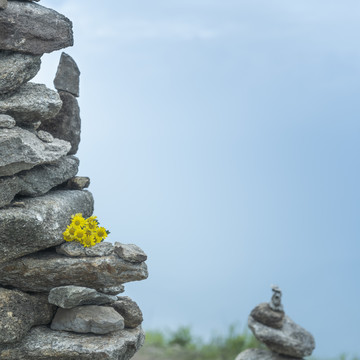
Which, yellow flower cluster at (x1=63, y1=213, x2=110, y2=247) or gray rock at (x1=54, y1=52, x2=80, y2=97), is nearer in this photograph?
yellow flower cluster at (x1=63, y1=213, x2=110, y2=247)

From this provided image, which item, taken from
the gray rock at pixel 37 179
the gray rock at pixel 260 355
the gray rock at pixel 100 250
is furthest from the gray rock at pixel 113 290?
the gray rock at pixel 260 355

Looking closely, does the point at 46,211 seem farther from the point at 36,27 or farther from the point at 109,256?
the point at 36,27

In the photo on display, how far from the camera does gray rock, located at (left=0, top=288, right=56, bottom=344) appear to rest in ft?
28.2

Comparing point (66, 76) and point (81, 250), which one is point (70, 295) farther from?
point (66, 76)

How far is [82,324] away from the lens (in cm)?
895

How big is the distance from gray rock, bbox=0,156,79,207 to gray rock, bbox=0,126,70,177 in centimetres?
26

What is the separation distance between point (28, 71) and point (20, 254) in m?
3.16

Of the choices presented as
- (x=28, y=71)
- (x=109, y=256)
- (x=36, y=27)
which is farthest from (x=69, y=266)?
(x=36, y=27)

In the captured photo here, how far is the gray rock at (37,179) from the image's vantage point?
8750 mm

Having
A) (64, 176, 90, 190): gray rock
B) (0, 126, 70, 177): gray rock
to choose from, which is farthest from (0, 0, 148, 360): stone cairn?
(64, 176, 90, 190): gray rock

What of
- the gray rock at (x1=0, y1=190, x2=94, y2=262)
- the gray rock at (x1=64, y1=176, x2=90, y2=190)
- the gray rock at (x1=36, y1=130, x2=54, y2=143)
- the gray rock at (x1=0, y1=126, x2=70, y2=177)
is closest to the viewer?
the gray rock at (x1=0, y1=126, x2=70, y2=177)

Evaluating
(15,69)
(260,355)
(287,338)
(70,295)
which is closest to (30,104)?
(15,69)

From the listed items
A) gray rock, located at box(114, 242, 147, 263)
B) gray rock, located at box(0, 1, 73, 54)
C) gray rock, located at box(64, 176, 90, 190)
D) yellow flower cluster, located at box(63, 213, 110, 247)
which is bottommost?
gray rock, located at box(114, 242, 147, 263)

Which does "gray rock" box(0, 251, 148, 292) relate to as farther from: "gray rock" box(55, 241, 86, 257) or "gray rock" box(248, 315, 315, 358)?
"gray rock" box(248, 315, 315, 358)
